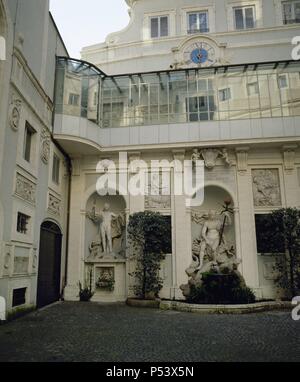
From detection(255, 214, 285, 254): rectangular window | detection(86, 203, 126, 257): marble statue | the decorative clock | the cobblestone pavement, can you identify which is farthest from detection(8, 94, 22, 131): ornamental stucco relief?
the decorative clock

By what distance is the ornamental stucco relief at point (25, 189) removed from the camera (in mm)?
10453

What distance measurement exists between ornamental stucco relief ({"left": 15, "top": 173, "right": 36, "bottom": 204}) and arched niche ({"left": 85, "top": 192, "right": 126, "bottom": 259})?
441 centimetres

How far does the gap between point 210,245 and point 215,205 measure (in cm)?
216

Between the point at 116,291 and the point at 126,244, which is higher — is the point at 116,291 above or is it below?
below

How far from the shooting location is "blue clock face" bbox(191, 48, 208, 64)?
17.6 metres

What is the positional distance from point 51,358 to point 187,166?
1066cm

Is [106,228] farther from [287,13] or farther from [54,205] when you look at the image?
[287,13]

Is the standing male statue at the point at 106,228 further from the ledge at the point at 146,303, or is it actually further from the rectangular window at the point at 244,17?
the rectangular window at the point at 244,17

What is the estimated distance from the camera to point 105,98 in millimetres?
15977

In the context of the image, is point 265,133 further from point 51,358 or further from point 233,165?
point 51,358

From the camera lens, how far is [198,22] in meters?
19.1

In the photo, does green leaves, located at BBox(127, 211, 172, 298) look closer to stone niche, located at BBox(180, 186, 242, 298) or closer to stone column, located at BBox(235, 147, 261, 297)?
stone niche, located at BBox(180, 186, 242, 298)

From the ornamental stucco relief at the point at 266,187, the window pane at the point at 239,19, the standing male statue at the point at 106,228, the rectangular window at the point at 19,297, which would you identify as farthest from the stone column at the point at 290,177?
the rectangular window at the point at 19,297
